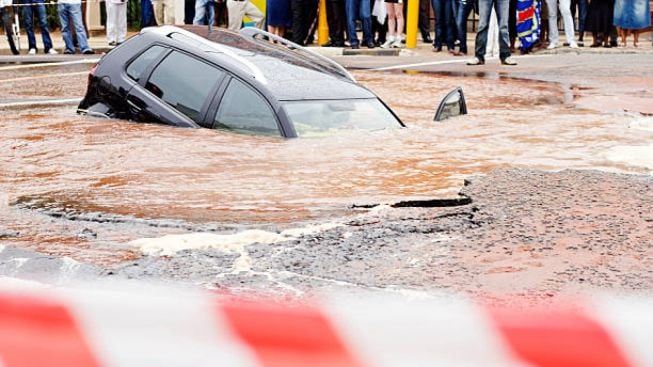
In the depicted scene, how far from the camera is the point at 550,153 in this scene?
8859 millimetres

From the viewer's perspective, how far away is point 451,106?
424 inches

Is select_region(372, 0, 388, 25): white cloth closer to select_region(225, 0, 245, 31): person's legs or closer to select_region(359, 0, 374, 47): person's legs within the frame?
select_region(359, 0, 374, 47): person's legs

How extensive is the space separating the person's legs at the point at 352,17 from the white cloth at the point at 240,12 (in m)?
1.77

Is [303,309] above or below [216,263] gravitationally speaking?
above

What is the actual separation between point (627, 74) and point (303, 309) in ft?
50.8

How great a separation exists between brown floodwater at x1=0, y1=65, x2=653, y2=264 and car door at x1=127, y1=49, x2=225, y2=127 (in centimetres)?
14

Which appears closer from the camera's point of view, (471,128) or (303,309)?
(303,309)

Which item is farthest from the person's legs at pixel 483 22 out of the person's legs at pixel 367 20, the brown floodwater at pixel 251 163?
the brown floodwater at pixel 251 163

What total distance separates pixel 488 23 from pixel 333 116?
35.1 feet

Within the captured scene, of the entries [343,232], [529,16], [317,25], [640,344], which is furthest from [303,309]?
[317,25]

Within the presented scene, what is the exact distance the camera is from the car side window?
28.4ft

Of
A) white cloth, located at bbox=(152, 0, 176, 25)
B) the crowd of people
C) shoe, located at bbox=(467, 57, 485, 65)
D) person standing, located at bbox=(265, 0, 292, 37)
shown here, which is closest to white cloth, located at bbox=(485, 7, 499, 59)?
the crowd of people

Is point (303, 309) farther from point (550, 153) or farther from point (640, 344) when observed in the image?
point (550, 153)

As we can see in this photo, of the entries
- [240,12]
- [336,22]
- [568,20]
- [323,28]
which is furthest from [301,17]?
[568,20]
